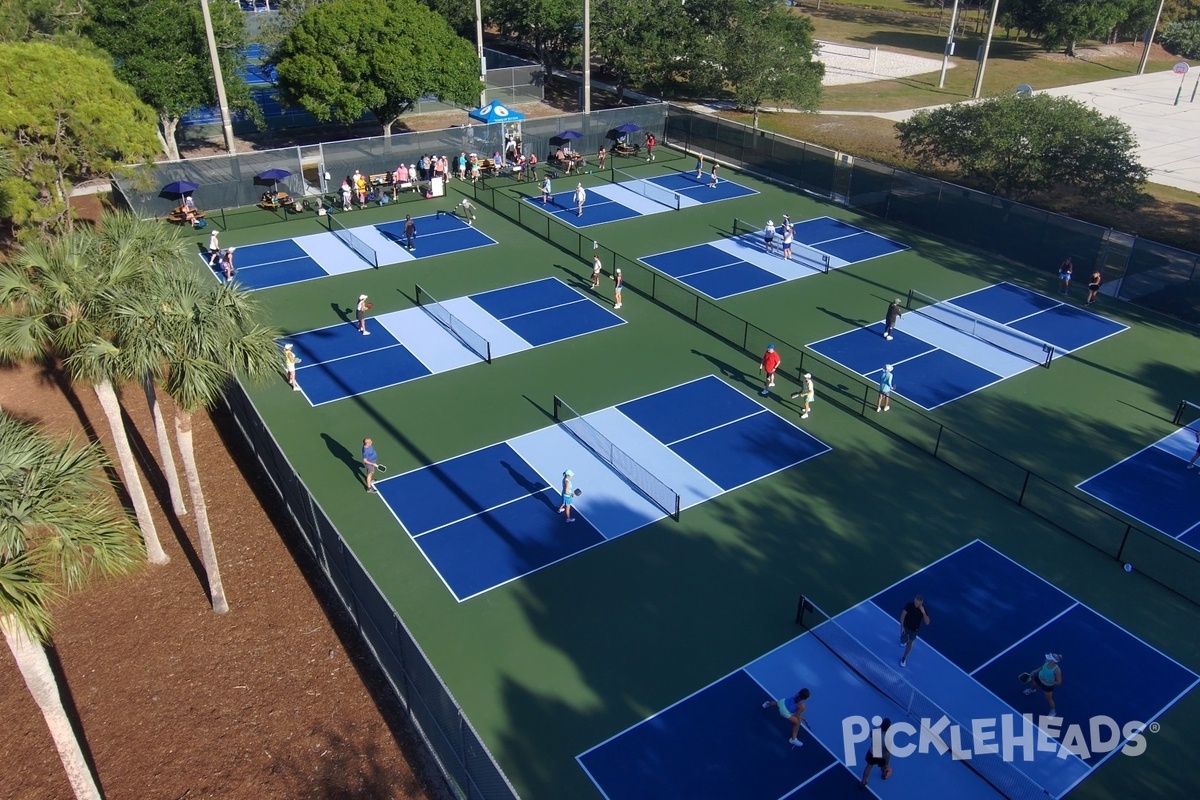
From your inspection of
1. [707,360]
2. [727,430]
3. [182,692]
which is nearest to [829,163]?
[707,360]

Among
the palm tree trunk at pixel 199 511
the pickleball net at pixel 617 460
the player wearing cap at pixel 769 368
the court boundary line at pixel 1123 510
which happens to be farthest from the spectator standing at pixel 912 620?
the palm tree trunk at pixel 199 511

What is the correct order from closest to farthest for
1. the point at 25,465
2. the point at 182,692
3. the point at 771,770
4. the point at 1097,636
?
1. the point at 25,465
2. the point at 771,770
3. the point at 182,692
4. the point at 1097,636

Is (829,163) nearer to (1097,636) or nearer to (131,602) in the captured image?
(1097,636)

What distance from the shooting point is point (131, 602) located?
18219 mm

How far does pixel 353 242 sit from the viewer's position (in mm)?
36062

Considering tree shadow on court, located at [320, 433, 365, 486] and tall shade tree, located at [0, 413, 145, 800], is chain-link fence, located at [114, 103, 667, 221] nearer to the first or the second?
tree shadow on court, located at [320, 433, 365, 486]

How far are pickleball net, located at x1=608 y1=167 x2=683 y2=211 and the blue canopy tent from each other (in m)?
5.41

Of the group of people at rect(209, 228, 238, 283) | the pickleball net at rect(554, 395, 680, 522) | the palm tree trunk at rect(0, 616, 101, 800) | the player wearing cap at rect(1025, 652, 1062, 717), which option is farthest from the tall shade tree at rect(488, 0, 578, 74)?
the palm tree trunk at rect(0, 616, 101, 800)

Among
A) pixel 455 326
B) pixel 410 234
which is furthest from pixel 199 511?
pixel 410 234

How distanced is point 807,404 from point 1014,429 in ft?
18.7

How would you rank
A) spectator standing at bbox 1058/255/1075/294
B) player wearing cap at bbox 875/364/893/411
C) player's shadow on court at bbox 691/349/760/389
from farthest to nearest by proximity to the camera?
spectator standing at bbox 1058/255/1075/294 → player's shadow on court at bbox 691/349/760/389 → player wearing cap at bbox 875/364/893/411

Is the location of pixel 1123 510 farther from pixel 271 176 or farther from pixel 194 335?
pixel 271 176

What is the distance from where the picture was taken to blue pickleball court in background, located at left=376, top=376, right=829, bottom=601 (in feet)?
64.1

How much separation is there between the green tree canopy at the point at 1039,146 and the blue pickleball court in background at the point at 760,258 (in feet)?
19.6
